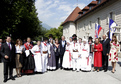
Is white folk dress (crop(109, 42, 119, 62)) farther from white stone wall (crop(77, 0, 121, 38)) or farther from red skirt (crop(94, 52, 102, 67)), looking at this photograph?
white stone wall (crop(77, 0, 121, 38))

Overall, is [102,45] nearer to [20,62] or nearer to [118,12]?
[20,62]

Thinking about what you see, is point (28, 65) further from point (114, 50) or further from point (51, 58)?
point (114, 50)

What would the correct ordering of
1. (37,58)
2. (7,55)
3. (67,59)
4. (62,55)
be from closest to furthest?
(7,55), (37,58), (67,59), (62,55)

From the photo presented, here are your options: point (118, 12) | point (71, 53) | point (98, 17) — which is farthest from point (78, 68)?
point (98, 17)

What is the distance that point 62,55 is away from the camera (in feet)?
26.5

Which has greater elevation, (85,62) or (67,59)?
(67,59)

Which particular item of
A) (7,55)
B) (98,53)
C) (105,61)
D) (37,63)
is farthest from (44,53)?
(105,61)

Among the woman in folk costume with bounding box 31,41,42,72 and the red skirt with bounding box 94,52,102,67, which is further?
the red skirt with bounding box 94,52,102,67

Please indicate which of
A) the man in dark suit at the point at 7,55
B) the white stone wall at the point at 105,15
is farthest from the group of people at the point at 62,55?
the white stone wall at the point at 105,15

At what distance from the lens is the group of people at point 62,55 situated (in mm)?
6387

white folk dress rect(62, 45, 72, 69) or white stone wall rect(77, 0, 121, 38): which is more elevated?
white stone wall rect(77, 0, 121, 38)

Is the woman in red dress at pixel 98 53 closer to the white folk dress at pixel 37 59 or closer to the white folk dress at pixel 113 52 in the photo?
the white folk dress at pixel 113 52

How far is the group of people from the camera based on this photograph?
6.39 metres

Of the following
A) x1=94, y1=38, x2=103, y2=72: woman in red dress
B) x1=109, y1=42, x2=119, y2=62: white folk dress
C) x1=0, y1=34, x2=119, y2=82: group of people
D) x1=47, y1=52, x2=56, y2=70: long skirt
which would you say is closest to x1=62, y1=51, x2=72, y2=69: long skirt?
x1=0, y1=34, x2=119, y2=82: group of people
